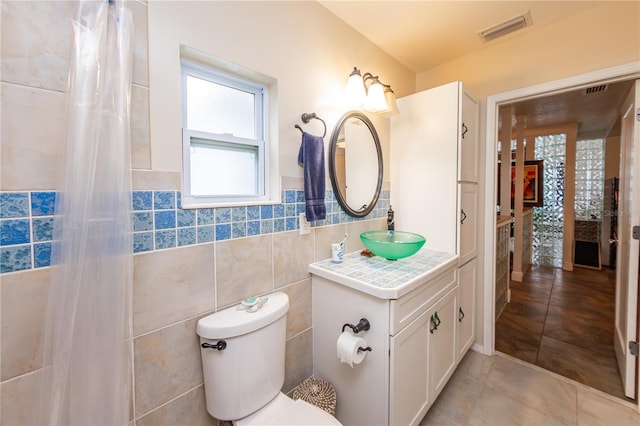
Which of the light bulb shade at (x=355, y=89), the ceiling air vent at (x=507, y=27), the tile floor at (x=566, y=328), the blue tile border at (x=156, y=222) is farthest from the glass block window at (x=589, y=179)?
the blue tile border at (x=156, y=222)

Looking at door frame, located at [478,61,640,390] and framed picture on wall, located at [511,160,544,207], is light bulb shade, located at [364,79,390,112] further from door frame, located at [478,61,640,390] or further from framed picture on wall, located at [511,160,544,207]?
framed picture on wall, located at [511,160,544,207]

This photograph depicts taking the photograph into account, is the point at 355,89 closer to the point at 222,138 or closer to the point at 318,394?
the point at 222,138

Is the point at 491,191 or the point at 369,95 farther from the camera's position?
the point at 491,191

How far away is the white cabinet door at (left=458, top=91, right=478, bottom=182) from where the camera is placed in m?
1.80

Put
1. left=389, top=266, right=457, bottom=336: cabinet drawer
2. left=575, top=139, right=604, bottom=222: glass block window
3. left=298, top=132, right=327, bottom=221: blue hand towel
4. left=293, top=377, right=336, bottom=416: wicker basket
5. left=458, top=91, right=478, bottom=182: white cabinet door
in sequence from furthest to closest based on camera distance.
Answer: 1. left=575, top=139, right=604, bottom=222: glass block window
2. left=458, top=91, right=478, bottom=182: white cabinet door
3. left=298, top=132, right=327, bottom=221: blue hand towel
4. left=293, top=377, right=336, bottom=416: wicker basket
5. left=389, top=266, right=457, bottom=336: cabinet drawer

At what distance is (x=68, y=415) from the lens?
0.76 metres

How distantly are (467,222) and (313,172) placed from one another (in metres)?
1.29

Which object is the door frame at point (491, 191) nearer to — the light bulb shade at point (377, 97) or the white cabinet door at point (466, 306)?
the white cabinet door at point (466, 306)

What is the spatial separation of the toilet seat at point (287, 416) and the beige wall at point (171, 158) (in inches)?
9.4

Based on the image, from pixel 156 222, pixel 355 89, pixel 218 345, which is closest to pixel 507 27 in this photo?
pixel 355 89

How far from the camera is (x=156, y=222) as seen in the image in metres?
0.98

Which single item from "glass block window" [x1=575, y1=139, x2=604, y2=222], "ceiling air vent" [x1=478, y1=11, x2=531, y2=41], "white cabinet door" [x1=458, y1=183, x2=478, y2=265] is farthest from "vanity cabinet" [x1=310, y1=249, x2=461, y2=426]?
"glass block window" [x1=575, y1=139, x2=604, y2=222]

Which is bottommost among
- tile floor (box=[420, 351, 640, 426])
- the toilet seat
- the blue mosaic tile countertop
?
tile floor (box=[420, 351, 640, 426])

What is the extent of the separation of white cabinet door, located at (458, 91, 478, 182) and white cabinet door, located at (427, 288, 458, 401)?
845 mm
